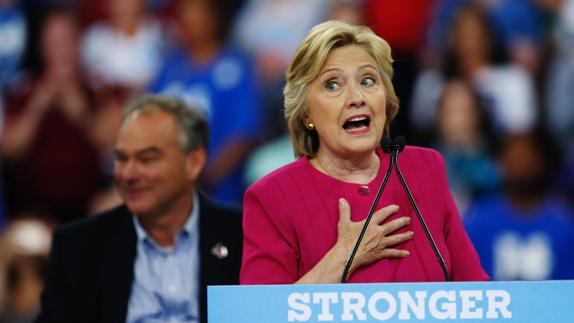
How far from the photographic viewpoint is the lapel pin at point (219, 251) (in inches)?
141

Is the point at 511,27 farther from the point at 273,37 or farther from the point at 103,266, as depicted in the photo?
the point at 103,266

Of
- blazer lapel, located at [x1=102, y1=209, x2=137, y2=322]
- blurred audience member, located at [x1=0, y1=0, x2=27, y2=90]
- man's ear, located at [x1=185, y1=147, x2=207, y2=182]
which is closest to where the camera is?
blazer lapel, located at [x1=102, y1=209, x2=137, y2=322]

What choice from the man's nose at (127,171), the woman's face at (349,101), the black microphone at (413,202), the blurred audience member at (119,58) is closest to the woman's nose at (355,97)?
the woman's face at (349,101)

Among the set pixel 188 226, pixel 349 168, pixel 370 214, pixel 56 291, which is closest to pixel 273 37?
pixel 188 226

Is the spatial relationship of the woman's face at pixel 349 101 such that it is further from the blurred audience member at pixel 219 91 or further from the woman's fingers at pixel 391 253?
the blurred audience member at pixel 219 91

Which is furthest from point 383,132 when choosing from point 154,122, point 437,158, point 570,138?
point 570,138

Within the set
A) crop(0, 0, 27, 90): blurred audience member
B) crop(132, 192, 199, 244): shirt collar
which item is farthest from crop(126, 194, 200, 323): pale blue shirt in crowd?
crop(0, 0, 27, 90): blurred audience member

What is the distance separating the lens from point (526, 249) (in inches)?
213

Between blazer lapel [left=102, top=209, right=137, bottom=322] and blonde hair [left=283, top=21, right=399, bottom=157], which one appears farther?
blazer lapel [left=102, top=209, right=137, bottom=322]

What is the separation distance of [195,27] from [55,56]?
89 centimetres

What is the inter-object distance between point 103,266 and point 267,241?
1.09 m

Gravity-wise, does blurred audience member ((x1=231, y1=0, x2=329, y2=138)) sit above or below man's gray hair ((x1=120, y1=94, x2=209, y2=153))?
above

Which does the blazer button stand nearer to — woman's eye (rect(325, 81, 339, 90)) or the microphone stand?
the microphone stand

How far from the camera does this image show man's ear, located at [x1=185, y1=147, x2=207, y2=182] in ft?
12.8
